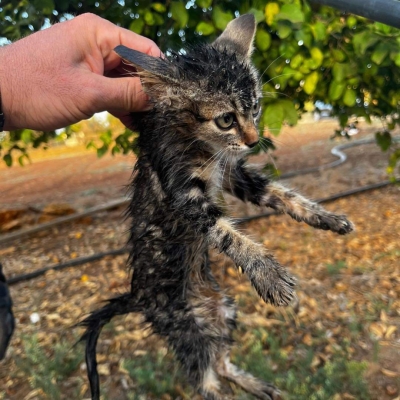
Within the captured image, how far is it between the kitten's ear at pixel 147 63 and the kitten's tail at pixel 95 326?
1.19m

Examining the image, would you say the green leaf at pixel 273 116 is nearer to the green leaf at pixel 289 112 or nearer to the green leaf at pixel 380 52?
the green leaf at pixel 289 112

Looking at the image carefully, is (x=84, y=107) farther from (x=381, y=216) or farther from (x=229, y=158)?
(x=381, y=216)

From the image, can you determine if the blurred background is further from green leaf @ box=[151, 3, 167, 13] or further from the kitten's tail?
the kitten's tail

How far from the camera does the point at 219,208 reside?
6.78 feet

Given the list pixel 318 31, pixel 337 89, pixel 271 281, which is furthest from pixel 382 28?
pixel 271 281

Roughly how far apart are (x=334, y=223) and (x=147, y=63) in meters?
1.10

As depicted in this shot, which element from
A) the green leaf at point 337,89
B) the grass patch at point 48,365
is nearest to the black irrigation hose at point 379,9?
the green leaf at point 337,89

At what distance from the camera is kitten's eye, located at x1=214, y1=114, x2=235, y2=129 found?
1943 mm

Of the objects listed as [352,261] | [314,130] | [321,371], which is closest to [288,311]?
[321,371]

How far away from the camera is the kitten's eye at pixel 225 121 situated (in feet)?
6.38

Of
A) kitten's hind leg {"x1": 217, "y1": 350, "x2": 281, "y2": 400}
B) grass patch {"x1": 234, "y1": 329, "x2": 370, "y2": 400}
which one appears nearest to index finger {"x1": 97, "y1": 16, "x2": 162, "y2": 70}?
kitten's hind leg {"x1": 217, "y1": 350, "x2": 281, "y2": 400}

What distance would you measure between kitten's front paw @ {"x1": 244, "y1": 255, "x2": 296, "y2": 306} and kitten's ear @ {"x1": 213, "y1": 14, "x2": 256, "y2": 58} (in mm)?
989

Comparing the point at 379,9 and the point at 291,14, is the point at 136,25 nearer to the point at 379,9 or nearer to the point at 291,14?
the point at 291,14

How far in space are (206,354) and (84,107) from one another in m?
1.41
